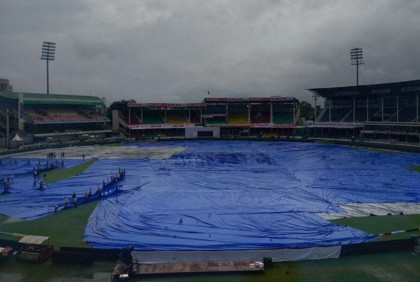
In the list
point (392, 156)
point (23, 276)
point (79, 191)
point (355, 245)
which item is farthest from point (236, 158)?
point (23, 276)

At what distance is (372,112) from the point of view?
73625mm

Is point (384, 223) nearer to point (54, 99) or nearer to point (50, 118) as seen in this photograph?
point (50, 118)

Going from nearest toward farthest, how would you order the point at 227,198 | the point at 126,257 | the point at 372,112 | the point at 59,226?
1. the point at 126,257
2. the point at 59,226
3. the point at 227,198
4. the point at 372,112

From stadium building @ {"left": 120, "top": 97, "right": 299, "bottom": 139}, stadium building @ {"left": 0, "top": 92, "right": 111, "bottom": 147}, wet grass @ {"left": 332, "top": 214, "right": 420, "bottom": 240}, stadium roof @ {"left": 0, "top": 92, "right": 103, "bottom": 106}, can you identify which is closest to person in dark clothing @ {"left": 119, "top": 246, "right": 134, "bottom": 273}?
wet grass @ {"left": 332, "top": 214, "right": 420, "bottom": 240}

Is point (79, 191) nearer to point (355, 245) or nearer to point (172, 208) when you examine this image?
point (172, 208)

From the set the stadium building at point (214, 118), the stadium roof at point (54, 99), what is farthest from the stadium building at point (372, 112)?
the stadium roof at point (54, 99)

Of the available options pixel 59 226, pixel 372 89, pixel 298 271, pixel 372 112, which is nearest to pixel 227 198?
pixel 59 226

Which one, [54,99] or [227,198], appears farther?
[54,99]

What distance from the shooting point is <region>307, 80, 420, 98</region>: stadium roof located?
200 ft

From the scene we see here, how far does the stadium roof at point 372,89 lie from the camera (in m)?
61.0

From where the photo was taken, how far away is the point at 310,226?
788 inches

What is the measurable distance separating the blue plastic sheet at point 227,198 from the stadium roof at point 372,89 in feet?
63.3

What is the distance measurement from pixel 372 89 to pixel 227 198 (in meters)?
51.7

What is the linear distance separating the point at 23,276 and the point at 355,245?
13.1 metres
